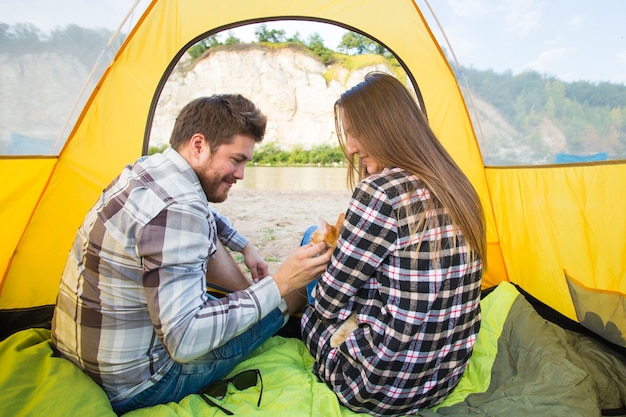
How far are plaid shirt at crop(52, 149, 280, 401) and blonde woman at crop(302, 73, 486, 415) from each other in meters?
0.27

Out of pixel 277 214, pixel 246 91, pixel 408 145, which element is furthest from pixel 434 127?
pixel 246 91

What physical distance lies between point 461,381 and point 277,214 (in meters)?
2.97

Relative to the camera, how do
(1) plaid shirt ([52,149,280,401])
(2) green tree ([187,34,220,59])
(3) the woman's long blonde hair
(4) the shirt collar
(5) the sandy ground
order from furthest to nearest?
(5) the sandy ground
(2) green tree ([187,34,220,59])
(4) the shirt collar
(3) the woman's long blonde hair
(1) plaid shirt ([52,149,280,401])

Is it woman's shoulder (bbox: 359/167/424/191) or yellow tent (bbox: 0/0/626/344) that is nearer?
woman's shoulder (bbox: 359/167/424/191)

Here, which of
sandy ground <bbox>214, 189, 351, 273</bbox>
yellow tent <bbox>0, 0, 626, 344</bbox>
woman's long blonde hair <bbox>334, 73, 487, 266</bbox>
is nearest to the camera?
woman's long blonde hair <bbox>334, 73, 487, 266</bbox>

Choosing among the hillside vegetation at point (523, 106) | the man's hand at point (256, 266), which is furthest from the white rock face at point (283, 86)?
the man's hand at point (256, 266)

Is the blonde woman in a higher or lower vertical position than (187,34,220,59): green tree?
lower

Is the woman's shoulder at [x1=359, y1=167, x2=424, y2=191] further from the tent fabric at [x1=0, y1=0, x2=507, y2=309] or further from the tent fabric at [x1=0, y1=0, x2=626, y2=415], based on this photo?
the tent fabric at [x1=0, y1=0, x2=507, y2=309]

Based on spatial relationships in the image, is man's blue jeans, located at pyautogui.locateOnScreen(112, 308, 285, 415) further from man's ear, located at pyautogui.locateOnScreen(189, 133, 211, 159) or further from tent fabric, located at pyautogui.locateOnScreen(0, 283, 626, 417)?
man's ear, located at pyautogui.locateOnScreen(189, 133, 211, 159)

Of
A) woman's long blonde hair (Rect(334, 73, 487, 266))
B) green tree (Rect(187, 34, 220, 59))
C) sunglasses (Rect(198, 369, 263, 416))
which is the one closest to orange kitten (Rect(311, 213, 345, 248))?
woman's long blonde hair (Rect(334, 73, 487, 266))

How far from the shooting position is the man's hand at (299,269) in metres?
1.28

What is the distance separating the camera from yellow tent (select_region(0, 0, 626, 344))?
1.71 m

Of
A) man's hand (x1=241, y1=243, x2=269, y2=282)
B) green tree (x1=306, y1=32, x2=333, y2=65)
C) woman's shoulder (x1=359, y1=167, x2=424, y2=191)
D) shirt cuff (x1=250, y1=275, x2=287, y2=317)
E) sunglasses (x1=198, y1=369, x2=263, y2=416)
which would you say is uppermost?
green tree (x1=306, y1=32, x2=333, y2=65)

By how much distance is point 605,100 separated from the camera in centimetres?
155
